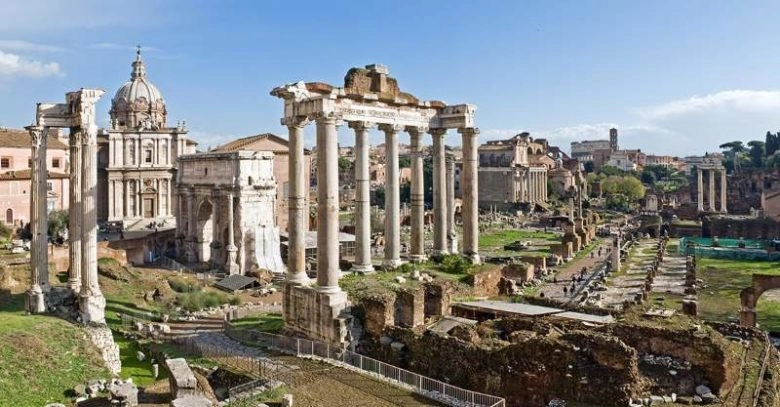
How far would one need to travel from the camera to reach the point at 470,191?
24812 millimetres

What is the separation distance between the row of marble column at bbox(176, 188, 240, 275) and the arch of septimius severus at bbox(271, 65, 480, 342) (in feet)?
56.2

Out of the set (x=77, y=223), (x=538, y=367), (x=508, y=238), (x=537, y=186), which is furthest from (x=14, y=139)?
(x=537, y=186)

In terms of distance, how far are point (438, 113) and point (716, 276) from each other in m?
28.4

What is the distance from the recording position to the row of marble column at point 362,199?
18.5 metres

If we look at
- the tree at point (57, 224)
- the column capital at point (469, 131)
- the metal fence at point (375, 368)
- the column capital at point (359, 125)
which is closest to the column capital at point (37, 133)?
the metal fence at point (375, 368)

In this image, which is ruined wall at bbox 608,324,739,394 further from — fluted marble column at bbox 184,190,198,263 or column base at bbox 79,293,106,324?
fluted marble column at bbox 184,190,198,263

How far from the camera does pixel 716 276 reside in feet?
143

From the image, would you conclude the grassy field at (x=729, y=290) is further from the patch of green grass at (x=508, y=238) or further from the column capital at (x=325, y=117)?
the column capital at (x=325, y=117)

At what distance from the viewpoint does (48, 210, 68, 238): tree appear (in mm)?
42787

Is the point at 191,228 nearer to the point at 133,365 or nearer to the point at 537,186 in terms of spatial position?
the point at 133,365

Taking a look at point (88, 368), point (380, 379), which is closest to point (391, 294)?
point (380, 379)

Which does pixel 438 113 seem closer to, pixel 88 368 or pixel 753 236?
pixel 88 368

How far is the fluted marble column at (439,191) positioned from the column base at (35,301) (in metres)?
13.6

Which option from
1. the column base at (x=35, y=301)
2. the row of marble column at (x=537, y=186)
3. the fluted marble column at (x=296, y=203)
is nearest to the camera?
the fluted marble column at (x=296, y=203)
